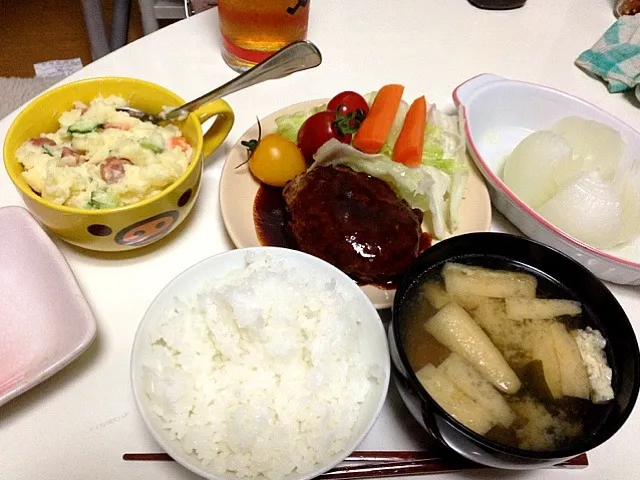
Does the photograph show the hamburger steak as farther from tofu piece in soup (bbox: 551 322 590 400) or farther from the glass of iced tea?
the glass of iced tea

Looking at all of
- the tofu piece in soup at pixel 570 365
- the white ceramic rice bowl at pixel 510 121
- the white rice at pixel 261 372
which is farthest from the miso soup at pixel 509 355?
the white ceramic rice bowl at pixel 510 121

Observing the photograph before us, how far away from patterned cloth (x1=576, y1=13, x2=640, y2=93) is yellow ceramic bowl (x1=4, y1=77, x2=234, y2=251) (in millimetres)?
1228

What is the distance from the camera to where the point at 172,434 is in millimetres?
866

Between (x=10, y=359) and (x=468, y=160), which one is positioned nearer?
(x=10, y=359)

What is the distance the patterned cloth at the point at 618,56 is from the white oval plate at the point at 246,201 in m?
0.69

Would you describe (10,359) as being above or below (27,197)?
below

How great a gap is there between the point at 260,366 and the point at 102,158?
0.54 metres

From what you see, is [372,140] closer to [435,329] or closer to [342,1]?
[435,329]

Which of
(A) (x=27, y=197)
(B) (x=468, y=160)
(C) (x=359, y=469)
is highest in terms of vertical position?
(A) (x=27, y=197)

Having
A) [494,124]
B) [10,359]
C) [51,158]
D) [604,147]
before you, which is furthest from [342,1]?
[10,359]

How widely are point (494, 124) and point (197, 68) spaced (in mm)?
875

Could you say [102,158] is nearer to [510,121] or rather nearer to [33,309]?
[33,309]

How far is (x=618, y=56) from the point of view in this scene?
1.77m

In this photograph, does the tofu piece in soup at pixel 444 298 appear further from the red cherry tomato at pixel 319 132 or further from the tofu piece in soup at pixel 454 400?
the red cherry tomato at pixel 319 132
